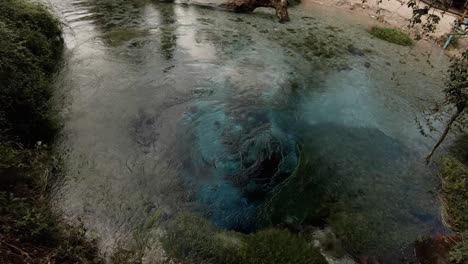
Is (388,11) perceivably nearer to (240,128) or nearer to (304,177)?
(240,128)

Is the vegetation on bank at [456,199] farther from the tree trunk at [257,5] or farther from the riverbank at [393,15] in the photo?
the tree trunk at [257,5]

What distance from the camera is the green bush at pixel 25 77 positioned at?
6.44 metres

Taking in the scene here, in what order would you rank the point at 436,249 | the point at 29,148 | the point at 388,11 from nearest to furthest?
1. the point at 436,249
2. the point at 29,148
3. the point at 388,11

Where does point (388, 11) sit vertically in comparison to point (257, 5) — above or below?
above

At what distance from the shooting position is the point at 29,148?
6.45 meters

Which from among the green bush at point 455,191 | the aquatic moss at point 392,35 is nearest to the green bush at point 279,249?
the green bush at point 455,191

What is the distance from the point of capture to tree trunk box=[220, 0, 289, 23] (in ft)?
49.4

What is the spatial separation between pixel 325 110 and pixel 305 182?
3417mm

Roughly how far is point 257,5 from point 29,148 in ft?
41.1

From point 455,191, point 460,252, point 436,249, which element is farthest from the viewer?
point 455,191

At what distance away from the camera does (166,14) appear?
14367mm

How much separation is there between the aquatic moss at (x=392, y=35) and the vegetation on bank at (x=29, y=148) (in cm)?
1315

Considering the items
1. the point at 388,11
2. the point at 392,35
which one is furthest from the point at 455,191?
the point at 388,11

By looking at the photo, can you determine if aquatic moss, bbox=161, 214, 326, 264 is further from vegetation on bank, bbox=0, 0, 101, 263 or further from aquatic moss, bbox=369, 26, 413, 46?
aquatic moss, bbox=369, 26, 413, 46
